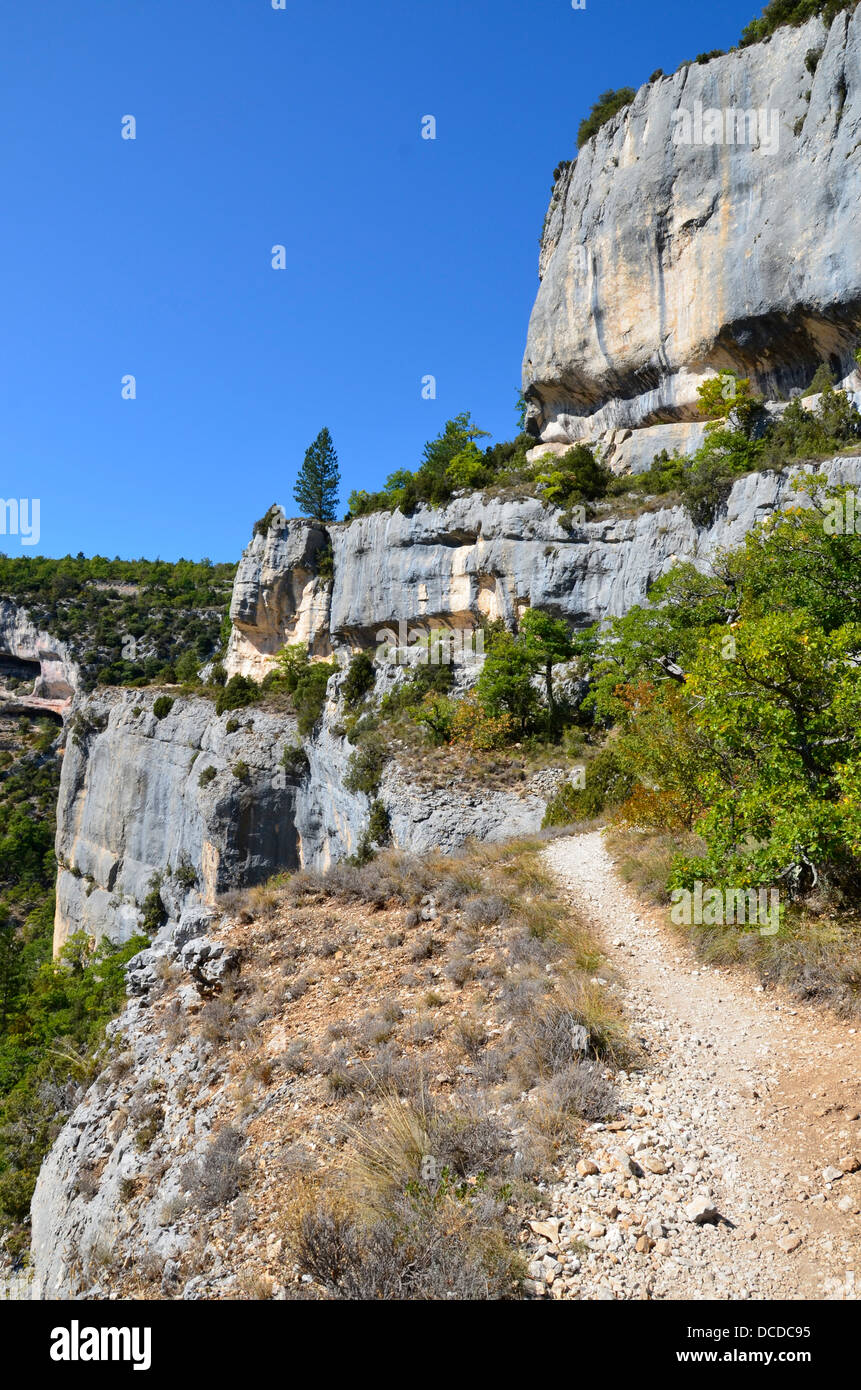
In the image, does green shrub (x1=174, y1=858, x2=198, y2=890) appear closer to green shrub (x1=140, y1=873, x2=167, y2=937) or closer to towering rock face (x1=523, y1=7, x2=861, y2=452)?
green shrub (x1=140, y1=873, x2=167, y2=937)

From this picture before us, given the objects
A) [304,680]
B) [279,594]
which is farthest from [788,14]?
[304,680]

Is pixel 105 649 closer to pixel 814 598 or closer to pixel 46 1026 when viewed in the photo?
pixel 46 1026

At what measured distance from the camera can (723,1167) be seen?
4.26m

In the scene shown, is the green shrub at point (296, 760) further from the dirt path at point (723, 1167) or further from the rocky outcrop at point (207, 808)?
the dirt path at point (723, 1167)

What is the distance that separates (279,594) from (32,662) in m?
48.0

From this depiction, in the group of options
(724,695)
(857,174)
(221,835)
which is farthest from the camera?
(221,835)

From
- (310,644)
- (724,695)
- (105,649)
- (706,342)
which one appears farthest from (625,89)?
(105,649)

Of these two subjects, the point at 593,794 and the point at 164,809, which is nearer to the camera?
the point at 593,794

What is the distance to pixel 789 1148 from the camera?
14.2 ft

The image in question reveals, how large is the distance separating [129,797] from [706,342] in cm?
3623

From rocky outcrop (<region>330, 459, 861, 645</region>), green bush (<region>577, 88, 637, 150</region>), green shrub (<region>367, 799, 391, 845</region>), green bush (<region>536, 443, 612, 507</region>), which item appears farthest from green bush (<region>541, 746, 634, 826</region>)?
green bush (<region>577, 88, 637, 150</region>)

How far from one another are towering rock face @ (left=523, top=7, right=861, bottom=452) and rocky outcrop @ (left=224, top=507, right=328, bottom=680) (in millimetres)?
15299

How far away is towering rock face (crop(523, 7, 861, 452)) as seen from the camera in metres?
23.8

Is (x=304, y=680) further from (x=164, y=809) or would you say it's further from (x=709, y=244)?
(x=709, y=244)
